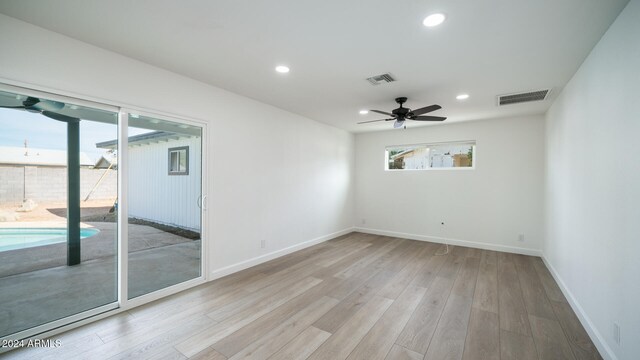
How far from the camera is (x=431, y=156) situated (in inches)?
233

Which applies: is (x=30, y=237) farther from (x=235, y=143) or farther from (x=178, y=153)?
(x=235, y=143)

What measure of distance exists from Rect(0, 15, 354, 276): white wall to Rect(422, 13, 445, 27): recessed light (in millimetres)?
2726

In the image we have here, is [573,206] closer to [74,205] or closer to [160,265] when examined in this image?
[160,265]

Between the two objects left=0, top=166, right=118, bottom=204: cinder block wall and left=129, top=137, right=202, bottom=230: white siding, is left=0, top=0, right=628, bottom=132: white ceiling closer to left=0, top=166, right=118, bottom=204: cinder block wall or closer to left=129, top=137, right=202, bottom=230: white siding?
left=129, top=137, right=202, bottom=230: white siding

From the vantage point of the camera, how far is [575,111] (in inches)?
114

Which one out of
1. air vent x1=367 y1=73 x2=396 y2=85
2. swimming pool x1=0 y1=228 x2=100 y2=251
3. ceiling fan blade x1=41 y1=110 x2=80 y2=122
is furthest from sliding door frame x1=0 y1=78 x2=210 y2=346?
air vent x1=367 y1=73 x2=396 y2=85

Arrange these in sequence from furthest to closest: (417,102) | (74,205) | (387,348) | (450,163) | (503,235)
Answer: (450,163)
(503,235)
(417,102)
(74,205)
(387,348)

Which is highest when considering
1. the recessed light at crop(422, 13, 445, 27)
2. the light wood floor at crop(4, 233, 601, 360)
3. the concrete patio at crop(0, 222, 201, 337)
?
the recessed light at crop(422, 13, 445, 27)

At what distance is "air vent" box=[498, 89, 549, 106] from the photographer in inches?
141

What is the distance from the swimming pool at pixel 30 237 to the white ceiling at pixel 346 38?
1765 millimetres

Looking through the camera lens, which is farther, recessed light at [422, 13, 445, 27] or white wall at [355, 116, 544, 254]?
white wall at [355, 116, 544, 254]

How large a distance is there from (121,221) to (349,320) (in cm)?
258

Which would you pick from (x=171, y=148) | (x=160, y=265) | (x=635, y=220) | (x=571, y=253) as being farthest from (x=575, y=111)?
(x=160, y=265)

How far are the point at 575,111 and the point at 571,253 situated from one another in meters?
1.62
